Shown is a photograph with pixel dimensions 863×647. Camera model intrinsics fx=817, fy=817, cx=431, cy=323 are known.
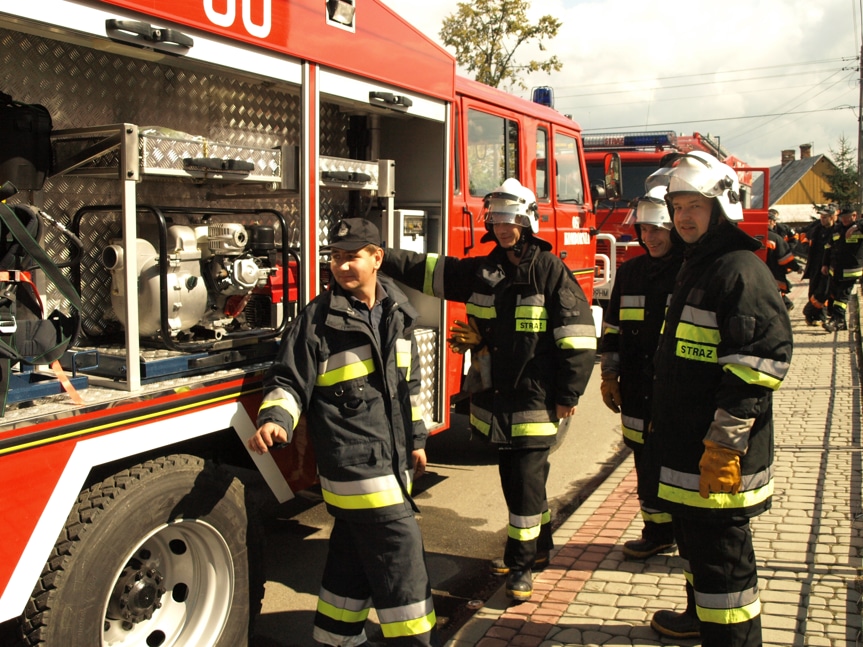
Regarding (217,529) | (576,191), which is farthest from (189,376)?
(576,191)

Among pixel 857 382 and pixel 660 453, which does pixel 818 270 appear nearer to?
pixel 857 382

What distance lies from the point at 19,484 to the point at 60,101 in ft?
6.35

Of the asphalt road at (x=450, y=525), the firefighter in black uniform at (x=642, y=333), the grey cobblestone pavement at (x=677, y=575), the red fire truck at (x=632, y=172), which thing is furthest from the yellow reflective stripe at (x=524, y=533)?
the red fire truck at (x=632, y=172)

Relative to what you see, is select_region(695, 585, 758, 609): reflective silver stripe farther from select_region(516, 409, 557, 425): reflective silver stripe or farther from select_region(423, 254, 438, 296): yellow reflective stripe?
select_region(423, 254, 438, 296): yellow reflective stripe

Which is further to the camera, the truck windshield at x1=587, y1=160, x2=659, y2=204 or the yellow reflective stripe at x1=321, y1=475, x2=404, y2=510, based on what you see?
the truck windshield at x1=587, y1=160, x2=659, y2=204

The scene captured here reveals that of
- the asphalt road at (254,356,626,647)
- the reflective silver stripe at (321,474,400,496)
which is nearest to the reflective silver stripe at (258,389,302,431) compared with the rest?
the reflective silver stripe at (321,474,400,496)

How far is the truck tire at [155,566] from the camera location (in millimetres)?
2559

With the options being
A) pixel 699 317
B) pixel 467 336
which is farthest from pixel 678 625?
pixel 467 336

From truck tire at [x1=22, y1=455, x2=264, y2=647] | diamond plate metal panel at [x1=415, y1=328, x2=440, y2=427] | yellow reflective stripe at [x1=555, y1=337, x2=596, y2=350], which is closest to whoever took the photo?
truck tire at [x1=22, y1=455, x2=264, y2=647]

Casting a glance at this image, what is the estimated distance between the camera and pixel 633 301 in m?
4.30

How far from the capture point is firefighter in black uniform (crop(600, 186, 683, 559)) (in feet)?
13.7

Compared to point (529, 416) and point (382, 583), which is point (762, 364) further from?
point (382, 583)

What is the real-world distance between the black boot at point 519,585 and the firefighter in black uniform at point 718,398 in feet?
3.16

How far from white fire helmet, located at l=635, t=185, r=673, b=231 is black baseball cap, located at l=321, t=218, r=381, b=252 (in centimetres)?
169
